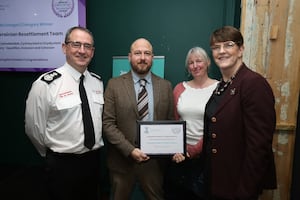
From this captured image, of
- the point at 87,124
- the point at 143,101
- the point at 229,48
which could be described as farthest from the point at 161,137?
the point at 229,48

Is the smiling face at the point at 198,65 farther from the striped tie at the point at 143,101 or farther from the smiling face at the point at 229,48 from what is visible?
the smiling face at the point at 229,48

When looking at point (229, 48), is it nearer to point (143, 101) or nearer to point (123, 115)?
point (143, 101)

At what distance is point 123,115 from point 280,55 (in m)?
1.28

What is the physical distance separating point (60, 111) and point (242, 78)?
3.74 feet

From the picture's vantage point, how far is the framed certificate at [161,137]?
176 cm

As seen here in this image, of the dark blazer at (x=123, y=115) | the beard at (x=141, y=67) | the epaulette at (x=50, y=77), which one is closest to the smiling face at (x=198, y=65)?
the dark blazer at (x=123, y=115)

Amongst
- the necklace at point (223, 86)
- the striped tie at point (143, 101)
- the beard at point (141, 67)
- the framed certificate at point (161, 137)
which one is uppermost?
the beard at point (141, 67)

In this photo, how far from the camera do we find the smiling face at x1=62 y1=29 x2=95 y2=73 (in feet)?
5.65

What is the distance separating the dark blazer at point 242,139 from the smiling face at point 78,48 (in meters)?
0.93

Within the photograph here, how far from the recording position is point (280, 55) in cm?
195

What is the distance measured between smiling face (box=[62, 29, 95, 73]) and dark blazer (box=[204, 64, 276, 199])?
0.93m

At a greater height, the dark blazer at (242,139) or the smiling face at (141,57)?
the smiling face at (141,57)

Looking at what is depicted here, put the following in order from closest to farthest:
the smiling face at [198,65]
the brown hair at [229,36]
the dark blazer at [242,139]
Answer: the dark blazer at [242,139], the brown hair at [229,36], the smiling face at [198,65]

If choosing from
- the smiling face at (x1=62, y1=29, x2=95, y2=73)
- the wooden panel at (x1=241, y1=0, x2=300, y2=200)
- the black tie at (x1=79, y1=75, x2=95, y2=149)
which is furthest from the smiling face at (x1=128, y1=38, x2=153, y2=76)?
the wooden panel at (x1=241, y1=0, x2=300, y2=200)
